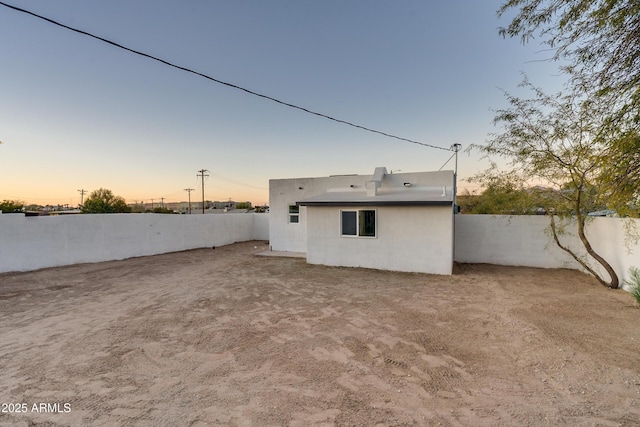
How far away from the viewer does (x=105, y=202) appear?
37281 mm

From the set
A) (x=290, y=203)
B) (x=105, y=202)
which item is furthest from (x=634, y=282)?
(x=105, y=202)

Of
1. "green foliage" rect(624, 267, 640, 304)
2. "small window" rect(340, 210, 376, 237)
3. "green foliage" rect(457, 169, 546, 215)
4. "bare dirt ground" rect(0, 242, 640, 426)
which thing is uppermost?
"green foliage" rect(457, 169, 546, 215)

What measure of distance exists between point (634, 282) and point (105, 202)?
4884cm

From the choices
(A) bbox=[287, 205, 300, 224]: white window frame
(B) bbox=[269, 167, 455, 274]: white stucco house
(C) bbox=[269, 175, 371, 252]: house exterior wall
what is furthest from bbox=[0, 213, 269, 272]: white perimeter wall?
(B) bbox=[269, 167, 455, 274]: white stucco house

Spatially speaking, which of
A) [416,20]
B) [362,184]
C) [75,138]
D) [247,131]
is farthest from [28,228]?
[416,20]

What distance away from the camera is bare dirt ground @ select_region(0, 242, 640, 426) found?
2.65 meters

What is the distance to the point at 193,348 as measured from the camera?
4035mm

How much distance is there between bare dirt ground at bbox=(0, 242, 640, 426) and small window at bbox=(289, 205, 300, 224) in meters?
6.13

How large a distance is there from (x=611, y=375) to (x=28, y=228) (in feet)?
49.8

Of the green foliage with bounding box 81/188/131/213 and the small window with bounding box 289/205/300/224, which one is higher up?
the green foliage with bounding box 81/188/131/213

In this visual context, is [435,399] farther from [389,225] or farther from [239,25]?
[239,25]

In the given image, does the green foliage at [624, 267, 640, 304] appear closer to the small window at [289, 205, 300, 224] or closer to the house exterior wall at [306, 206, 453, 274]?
the house exterior wall at [306, 206, 453, 274]

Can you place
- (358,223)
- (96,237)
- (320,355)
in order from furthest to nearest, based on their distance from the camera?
(96,237), (358,223), (320,355)

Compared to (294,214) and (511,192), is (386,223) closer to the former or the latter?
(511,192)
